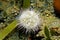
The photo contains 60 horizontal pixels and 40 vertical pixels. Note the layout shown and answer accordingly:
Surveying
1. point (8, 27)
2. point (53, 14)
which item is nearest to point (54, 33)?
point (53, 14)

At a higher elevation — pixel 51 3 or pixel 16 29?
pixel 51 3

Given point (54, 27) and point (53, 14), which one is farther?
point (53, 14)

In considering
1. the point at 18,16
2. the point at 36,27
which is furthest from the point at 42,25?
the point at 18,16

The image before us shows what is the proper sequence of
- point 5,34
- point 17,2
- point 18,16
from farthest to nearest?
1. point 17,2
2. point 18,16
3. point 5,34

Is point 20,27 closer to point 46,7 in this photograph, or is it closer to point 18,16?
point 18,16

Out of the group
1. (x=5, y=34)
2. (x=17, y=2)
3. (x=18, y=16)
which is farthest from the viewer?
(x=17, y=2)

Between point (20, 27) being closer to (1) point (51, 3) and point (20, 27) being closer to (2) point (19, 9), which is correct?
(2) point (19, 9)
